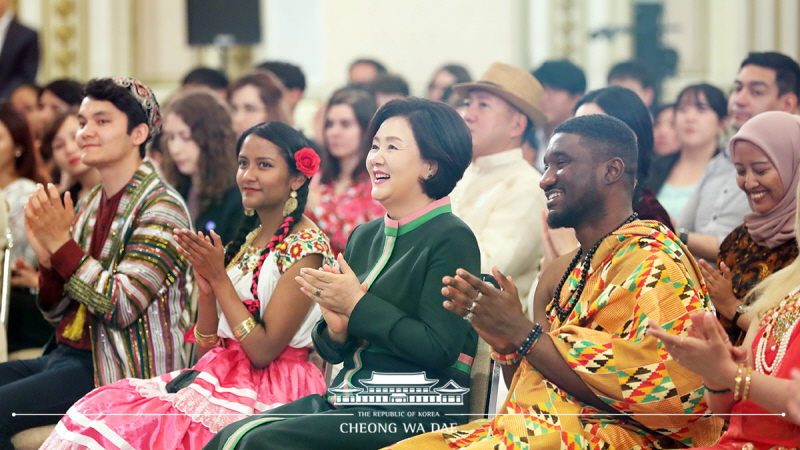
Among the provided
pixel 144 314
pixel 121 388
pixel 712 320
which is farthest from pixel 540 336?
pixel 144 314

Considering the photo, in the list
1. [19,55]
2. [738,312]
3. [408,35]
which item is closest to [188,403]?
[738,312]

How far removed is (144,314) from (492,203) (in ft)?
4.67

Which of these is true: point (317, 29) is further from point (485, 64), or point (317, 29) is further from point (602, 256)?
point (602, 256)

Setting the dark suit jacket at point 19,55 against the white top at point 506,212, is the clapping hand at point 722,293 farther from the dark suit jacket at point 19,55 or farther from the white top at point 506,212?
the dark suit jacket at point 19,55

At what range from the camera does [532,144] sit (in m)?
5.23

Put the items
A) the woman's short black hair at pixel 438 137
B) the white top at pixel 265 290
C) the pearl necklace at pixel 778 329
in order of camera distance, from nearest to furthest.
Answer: the pearl necklace at pixel 778 329 → the woman's short black hair at pixel 438 137 → the white top at pixel 265 290

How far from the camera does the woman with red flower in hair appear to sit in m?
2.94

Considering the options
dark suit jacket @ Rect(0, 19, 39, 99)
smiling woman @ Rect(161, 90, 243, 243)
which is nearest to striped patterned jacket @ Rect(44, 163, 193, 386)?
smiling woman @ Rect(161, 90, 243, 243)

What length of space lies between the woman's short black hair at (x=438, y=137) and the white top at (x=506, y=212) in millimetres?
881

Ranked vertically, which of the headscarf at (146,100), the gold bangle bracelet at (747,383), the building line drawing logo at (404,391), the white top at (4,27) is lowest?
the building line drawing logo at (404,391)

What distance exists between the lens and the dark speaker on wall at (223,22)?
8727 mm

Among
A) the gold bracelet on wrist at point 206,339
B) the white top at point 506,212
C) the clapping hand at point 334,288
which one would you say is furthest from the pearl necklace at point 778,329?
the gold bracelet on wrist at point 206,339

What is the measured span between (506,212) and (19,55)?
16.6ft

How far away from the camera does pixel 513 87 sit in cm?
409
